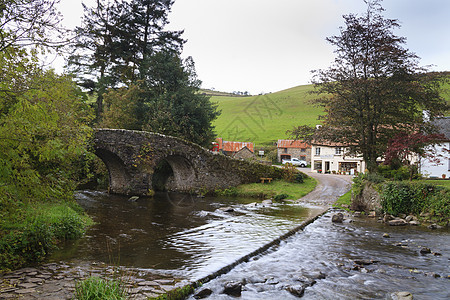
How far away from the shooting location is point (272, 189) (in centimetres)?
2375

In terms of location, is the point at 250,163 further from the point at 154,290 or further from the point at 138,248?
the point at 154,290

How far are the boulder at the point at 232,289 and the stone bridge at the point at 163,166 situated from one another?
15.5 metres

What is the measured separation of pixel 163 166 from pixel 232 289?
22.0m

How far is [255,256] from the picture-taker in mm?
8156

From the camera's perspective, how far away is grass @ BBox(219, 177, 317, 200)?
2246 centimetres

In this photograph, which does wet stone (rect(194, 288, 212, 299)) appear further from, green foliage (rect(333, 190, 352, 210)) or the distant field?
the distant field

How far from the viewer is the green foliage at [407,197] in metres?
13.5

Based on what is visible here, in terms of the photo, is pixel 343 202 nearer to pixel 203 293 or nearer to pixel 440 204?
pixel 440 204

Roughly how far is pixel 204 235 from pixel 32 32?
23.6 ft

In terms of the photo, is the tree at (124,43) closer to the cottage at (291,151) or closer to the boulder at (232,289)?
the boulder at (232,289)

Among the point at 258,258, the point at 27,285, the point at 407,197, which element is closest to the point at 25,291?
the point at 27,285

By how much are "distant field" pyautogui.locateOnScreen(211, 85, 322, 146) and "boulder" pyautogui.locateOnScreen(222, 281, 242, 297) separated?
204ft

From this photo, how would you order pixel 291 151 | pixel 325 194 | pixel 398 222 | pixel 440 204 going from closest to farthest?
pixel 440 204, pixel 398 222, pixel 325 194, pixel 291 151

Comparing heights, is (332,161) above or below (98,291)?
above
